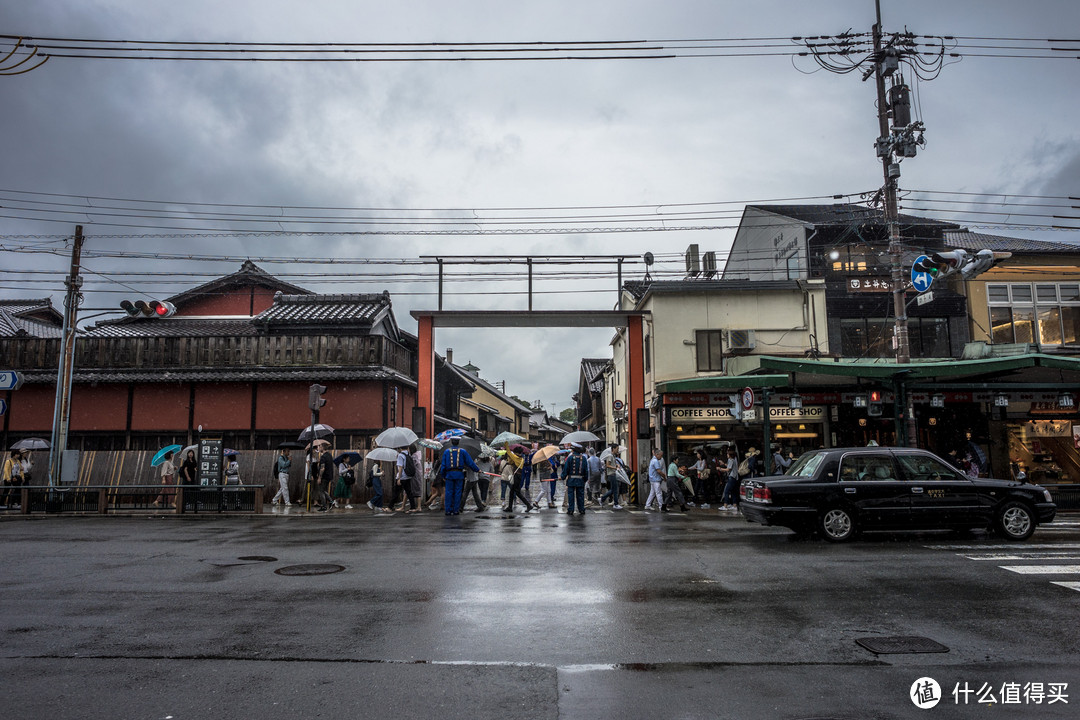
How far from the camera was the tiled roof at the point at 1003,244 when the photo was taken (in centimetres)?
2556

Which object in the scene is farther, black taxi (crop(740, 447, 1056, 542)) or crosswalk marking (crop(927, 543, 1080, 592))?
black taxi (crop(740, 447, 1056, 542))

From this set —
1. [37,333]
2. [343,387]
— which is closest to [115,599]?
[343,387]

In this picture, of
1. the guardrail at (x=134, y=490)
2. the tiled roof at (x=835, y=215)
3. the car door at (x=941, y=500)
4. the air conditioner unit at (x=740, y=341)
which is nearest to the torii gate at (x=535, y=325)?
the air conditioner unit at (x=740, y=341)

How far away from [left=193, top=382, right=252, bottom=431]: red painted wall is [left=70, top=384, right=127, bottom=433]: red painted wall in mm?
2809

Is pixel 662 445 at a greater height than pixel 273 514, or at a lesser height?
greater

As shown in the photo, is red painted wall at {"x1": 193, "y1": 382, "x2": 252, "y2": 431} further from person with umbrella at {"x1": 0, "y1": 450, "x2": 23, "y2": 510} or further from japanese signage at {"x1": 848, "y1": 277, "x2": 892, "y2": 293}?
japanese signage at {"x1": 848, "y1": 277, "x2": 892, "y2": 293}

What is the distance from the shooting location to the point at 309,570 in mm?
9578

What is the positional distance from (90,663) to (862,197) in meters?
21.4

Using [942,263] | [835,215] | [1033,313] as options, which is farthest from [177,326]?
[1033,313]

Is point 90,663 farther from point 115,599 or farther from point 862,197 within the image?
point 862,197

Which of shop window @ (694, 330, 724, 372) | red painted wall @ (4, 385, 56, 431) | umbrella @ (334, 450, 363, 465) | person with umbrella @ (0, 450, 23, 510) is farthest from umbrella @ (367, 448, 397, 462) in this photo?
red painted wall @ (4, 385, 56, 431)

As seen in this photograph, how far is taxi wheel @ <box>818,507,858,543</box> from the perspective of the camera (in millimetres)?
12117

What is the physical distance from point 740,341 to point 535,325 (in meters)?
7.15

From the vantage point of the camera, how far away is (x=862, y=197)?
69.0ft
